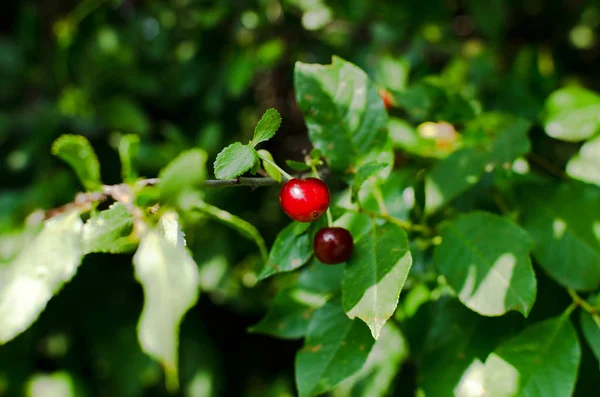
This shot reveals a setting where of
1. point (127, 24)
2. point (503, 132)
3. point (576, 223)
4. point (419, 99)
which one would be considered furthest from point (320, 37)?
point (576, 223)

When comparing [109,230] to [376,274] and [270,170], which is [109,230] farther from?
[376,274]

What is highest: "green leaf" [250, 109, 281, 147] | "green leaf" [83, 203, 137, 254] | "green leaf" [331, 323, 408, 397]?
"green leaf" [250, 109, 281, 147]

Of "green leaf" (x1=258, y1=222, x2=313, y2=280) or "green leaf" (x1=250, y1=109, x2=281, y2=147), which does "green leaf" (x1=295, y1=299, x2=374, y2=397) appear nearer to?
"green leaf" (x1=258, y1=222, x2=313, y2=280)

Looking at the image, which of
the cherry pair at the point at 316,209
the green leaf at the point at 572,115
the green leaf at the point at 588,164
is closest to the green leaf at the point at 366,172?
the cherry pair at the point at 316,209

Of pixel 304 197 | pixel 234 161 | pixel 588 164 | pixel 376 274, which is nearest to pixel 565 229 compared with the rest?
pixel 588 164

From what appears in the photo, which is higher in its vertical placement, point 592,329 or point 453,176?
point 453,176

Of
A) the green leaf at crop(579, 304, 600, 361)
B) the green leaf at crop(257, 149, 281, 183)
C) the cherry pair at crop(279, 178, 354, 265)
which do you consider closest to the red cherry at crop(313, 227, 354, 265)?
the cherry pair at crop(279, 178, 354, 265)
